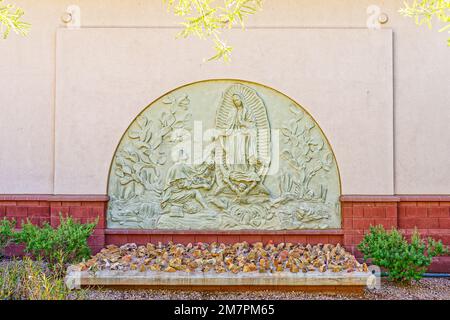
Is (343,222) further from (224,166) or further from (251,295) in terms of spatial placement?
(251,295)

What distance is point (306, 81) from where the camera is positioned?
25.0 feet

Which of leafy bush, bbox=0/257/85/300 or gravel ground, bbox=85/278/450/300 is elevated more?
leafy bush, bbox=0/257/85/300

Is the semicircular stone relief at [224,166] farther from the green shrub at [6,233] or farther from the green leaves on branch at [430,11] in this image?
the green leaves on branch at [430,11]

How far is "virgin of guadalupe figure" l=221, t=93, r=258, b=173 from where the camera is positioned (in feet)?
25.0

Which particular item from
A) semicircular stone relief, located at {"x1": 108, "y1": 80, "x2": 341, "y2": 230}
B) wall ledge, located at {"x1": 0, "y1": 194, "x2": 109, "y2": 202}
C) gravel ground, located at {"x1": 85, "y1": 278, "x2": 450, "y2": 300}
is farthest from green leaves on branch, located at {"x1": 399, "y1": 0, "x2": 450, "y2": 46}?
wall ledge, located at {"x1": 0, "y1": 194, "x2": 109, "y2": 202}

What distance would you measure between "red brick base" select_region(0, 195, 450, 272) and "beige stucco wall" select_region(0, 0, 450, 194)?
0.68ft

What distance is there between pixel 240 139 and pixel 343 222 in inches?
86.2

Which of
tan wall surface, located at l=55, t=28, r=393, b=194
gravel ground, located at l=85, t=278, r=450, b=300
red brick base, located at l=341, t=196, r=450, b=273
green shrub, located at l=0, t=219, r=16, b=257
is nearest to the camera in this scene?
gravel ground, located at l=85, t=278, r=450, b=300

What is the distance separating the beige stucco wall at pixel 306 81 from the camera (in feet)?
24.9

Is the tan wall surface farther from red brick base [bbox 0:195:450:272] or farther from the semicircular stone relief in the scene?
red brick base [bbox 0:195:450:272]

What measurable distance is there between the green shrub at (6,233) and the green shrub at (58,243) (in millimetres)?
160

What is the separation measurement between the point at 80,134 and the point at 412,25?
231 inches

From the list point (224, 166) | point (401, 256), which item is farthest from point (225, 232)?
point (401, 256)

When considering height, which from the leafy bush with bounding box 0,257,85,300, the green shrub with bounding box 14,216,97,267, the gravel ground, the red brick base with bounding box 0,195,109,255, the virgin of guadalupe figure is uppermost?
the virgin of guadalupe figure
